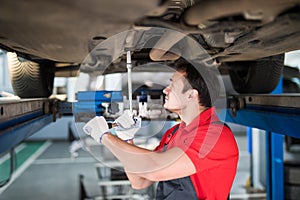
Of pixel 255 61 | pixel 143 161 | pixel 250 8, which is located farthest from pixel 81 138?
pixel 255 61

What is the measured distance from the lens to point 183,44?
1210 millimetres

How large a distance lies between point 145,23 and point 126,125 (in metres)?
0.41

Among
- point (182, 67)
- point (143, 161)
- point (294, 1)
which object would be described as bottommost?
point (143, 161)

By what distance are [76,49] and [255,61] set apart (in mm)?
1118

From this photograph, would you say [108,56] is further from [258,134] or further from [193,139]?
[258,134]

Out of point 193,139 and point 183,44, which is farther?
point 183,44

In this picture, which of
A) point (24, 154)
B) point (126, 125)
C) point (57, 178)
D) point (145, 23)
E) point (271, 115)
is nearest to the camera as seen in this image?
point (145, 23)

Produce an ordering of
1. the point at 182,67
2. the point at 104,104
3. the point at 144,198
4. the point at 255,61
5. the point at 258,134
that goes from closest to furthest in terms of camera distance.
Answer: the point at 182,67
the point at 104,104
the point at 255,61
the point at 144,198
the point at 258,134

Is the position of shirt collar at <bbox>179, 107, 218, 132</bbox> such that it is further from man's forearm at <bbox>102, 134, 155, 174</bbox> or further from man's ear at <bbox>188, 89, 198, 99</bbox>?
man's forearm at <bbox>102, 134, 155, 174</bbox>

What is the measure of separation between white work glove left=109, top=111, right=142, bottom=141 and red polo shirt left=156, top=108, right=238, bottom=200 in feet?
0.58

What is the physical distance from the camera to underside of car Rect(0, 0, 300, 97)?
69cm

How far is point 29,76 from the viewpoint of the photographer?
190 cm

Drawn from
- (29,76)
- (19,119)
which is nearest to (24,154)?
(29,76)

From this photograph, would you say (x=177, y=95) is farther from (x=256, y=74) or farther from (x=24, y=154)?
(x=24, y=154)
